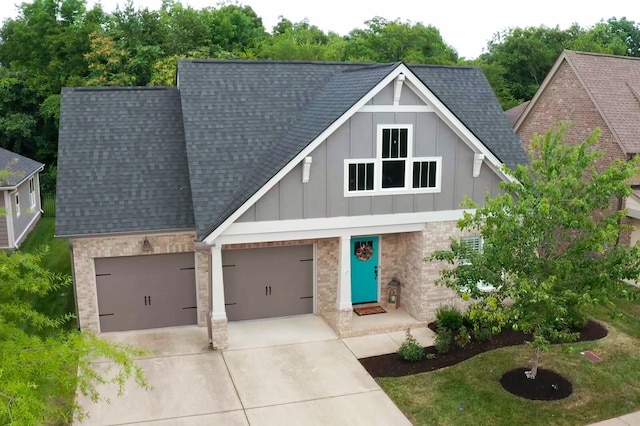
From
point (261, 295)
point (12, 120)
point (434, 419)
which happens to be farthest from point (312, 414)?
point (12, 120)

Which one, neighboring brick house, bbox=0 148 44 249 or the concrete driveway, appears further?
neighboring brick house, bbox=0 148 44 249

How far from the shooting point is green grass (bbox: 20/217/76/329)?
16750 mm

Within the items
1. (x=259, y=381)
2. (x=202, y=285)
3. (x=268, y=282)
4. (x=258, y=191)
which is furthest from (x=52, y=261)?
(x=259, y=381)

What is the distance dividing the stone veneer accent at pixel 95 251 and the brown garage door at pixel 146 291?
18cm

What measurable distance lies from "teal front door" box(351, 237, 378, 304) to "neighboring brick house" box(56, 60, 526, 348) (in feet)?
0.14

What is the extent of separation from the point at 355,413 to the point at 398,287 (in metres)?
5.71

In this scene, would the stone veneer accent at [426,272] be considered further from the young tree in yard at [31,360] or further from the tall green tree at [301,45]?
the tall green tree at [301,45]

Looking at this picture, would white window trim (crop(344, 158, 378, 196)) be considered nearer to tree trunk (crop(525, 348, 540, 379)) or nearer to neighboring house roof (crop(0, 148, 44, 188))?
tree trunk (crop(525, 348, 540, 379))

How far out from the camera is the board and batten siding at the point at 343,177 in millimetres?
13812

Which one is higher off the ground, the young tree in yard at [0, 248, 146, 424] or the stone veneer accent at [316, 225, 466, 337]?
the young tree in yard at [0, 248, 146, 424]

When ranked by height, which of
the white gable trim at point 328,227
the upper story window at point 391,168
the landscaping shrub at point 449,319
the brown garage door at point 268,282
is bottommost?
the landscaping shrub at point 449,319

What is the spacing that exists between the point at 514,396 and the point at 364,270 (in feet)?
18.9

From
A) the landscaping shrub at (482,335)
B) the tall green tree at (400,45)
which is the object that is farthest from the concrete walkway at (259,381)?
the tall green tree at (400,45)

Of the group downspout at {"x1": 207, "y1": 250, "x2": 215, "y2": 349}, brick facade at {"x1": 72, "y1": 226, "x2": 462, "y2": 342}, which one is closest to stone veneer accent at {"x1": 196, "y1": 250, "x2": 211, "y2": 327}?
brick facade at {"x1": 72, "y1": 226, "x2": 462, "y2": 342}
